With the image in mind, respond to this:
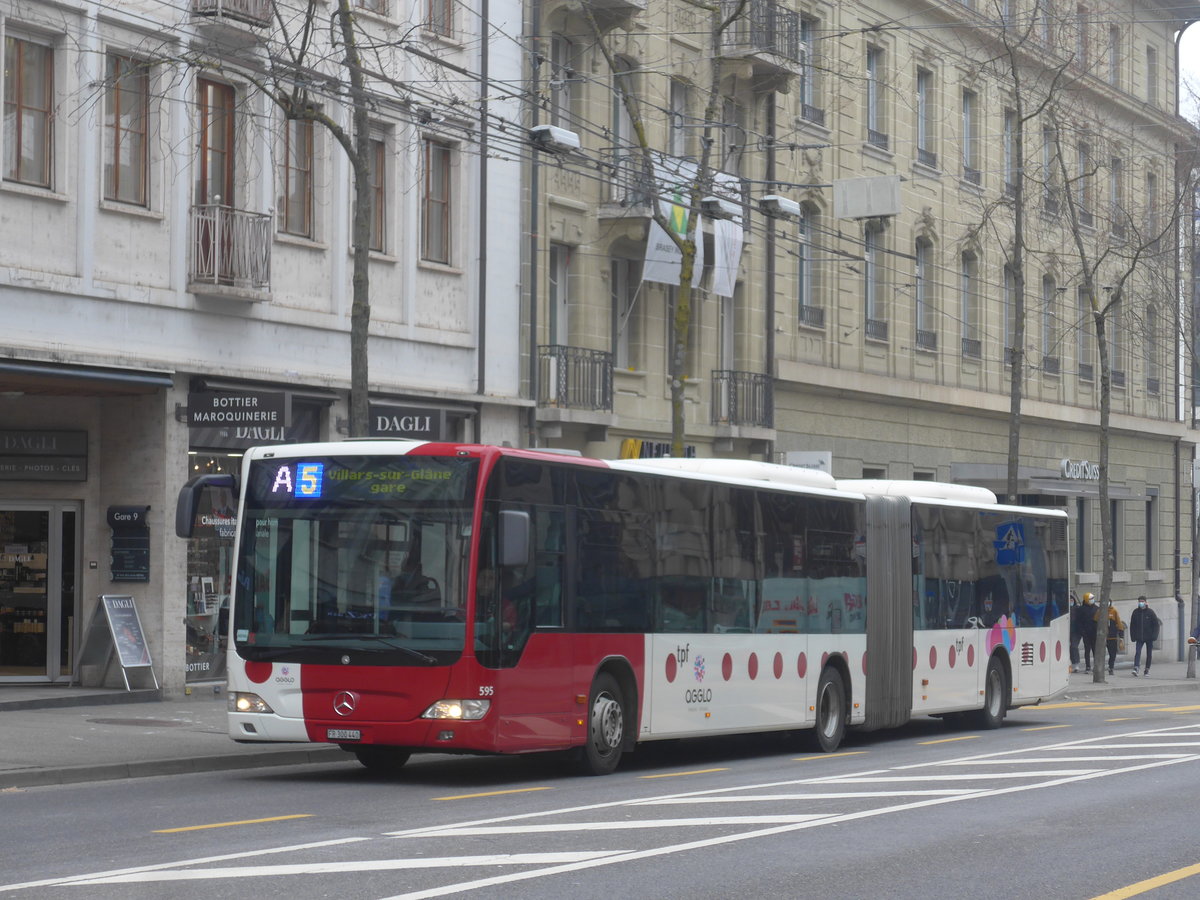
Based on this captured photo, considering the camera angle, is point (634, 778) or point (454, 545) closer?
point (454, 545)

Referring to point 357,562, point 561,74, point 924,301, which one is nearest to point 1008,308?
point 924,301

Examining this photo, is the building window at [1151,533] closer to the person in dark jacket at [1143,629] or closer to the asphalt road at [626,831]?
the person in dark jacket at [1143,629]

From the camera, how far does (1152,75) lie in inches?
2211

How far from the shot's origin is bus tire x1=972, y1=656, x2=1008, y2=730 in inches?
1025

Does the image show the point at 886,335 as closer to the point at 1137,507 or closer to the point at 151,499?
the point at 1137,507

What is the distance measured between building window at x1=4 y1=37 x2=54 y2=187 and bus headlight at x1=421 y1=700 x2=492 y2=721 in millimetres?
9735

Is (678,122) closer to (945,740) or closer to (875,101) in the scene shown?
(875,101)

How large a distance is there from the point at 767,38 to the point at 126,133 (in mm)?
15416

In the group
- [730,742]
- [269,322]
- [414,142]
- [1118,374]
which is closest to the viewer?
[730,742]

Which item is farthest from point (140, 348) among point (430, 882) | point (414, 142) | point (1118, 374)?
point (1118, 374)

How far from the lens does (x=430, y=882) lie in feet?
32.6

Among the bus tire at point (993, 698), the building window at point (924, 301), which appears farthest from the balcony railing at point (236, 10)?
the building window at point (924, 301)

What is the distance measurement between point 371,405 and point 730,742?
7338mm

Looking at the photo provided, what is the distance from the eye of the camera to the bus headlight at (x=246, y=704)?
16250 mm
